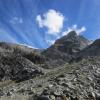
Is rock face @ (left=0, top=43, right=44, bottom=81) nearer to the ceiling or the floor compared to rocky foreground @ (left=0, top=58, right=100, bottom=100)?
nearer to the ceiling

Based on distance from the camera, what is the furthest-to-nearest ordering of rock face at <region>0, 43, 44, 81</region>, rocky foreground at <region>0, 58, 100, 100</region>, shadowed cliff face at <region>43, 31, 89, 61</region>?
shadowed cliff face at <region>43, 31, 89, 61</region>
rock face at <region>0, 43, 44, 81</region>
rocky foreground at <region>0, 58, 100, 100</region>

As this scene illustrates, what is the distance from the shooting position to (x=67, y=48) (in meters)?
148

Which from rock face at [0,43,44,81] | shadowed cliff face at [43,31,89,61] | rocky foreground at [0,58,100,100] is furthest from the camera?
shadowed cliff face at [43,31,89,61]

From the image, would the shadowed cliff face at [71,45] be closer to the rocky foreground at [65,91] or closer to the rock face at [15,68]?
the rock face at [15,68]

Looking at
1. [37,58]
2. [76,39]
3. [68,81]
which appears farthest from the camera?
[76,39]

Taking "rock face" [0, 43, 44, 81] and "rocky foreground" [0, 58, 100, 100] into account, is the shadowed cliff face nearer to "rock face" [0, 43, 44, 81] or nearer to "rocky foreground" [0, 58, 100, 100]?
"rock face" [0, 43, 44, 81]

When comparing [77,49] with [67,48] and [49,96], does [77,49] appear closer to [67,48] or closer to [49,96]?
[67,48]

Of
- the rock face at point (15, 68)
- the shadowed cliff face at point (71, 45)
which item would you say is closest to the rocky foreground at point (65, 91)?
the rock face at point (15, 68)

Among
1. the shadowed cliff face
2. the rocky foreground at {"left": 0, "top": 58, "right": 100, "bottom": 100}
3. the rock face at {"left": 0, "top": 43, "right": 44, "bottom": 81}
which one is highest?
the shadowed cliff face

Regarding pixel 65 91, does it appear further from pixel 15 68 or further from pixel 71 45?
pixel 71 45

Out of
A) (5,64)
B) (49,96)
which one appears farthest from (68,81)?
(5,64)

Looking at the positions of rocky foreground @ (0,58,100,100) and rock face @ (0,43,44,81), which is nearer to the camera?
rocky foreground @ (0,58,100,100)

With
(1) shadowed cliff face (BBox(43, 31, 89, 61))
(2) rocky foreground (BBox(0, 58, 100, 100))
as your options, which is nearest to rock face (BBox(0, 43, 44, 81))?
(2) rocky foreground (BBox(0, 58, 100, 100))

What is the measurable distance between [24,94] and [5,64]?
4145 cm
